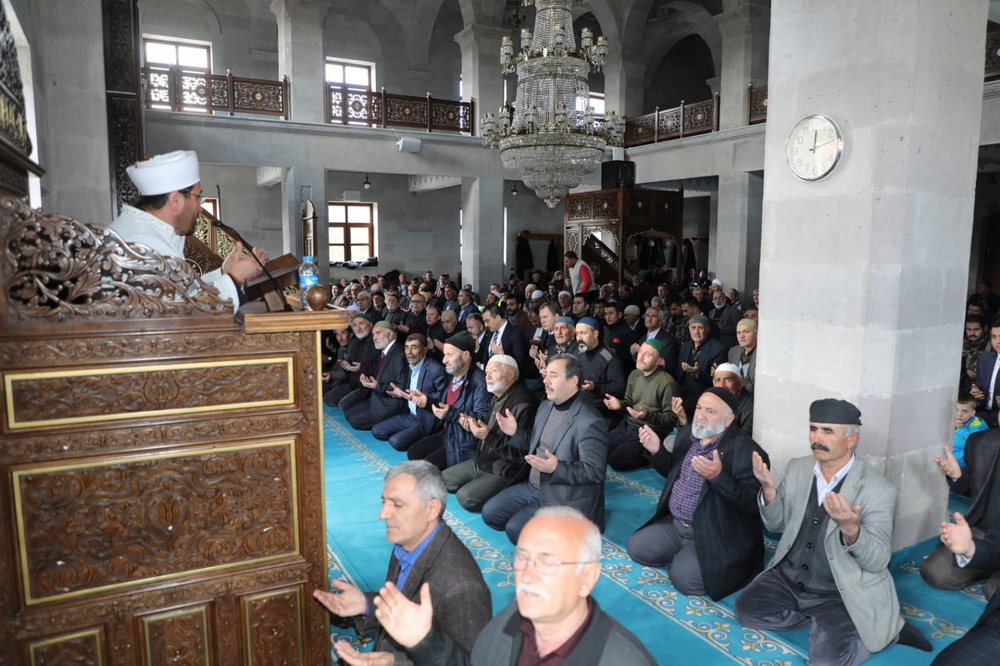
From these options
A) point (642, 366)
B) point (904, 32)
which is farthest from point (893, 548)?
point (904, 32)

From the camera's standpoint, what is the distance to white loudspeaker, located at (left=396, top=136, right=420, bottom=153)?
12.5 meters

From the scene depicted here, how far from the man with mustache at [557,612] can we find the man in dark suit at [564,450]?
6.10 feet

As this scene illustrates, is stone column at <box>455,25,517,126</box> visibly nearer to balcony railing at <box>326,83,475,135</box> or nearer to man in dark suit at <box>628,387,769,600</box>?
balcony railing at <box>326,83,475,135</box>

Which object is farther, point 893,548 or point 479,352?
point 479,352

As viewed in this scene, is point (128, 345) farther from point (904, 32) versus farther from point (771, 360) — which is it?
point (904, 32)

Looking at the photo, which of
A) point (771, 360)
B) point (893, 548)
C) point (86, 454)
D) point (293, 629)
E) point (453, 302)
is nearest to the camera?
point (86, 454)

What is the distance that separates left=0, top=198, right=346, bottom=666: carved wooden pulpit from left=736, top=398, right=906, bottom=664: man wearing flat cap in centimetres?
203

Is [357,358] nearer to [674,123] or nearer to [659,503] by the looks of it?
[659,503]

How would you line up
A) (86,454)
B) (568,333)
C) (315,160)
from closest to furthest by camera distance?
(86,454), (568,333), (315,160)

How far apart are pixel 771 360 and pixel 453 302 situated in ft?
23.5

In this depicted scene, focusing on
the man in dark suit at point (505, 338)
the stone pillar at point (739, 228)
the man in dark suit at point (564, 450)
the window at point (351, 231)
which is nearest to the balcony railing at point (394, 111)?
the window at point (351, 231)

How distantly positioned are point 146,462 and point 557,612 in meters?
1.18

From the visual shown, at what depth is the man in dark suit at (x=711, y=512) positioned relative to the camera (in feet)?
10.9

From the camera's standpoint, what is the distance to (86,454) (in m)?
1.82
